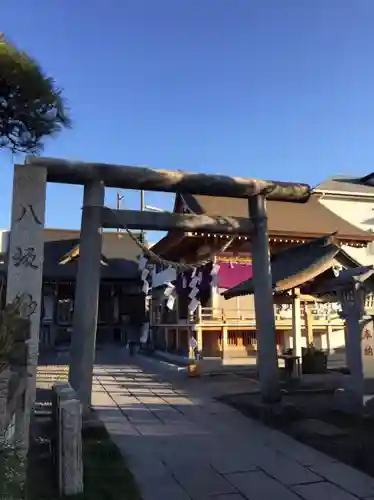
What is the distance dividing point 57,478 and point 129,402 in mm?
5780

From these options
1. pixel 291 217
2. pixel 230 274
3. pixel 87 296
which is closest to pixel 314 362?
pixel 230 274

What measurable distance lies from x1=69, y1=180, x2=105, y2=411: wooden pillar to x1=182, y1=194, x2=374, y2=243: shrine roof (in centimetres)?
1046

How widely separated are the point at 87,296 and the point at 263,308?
3.57 metres

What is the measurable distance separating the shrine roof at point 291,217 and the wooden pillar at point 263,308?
8.49 m

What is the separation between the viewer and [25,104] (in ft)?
19.0

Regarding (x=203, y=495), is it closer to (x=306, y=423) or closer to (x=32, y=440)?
(x=32, y=440)

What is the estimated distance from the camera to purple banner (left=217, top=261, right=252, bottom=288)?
60.6ft

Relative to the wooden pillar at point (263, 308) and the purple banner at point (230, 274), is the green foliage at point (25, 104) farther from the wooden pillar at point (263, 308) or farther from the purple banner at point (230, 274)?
the purple banner at point (230, 274)

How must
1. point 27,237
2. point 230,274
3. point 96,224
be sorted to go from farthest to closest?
point 230,274 < point 96,224 < point 27,237

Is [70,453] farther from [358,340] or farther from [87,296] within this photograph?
[358,340]

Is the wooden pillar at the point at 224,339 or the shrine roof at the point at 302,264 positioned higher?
the shrine roof at the point at 302,264

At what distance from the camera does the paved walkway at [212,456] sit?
486cm

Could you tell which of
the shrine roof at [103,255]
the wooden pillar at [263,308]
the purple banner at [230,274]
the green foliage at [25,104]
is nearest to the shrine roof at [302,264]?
the wooden pillar at [263,308]

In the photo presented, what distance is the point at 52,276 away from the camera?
29719 mm
